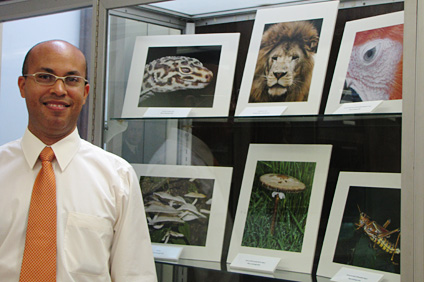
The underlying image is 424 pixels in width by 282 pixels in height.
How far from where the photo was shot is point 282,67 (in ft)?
5.46

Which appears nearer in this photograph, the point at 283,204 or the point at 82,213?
the point at 82,213

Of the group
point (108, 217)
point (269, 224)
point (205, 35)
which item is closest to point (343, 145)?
point (269, 224)

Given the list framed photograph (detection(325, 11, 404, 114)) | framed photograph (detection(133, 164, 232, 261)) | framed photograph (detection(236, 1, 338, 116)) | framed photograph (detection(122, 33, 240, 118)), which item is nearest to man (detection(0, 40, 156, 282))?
framed photograph (detection(133, 164, 232, 261))

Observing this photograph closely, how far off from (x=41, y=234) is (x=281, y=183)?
764mm

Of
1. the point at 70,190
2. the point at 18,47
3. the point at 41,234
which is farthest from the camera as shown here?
the point at 18,47

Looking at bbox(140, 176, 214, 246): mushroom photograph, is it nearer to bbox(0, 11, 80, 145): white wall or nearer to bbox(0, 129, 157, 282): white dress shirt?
bbox(0, 129, 157, 282): white dress shirt

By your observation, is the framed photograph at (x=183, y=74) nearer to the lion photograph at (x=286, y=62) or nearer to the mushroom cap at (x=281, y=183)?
the lion photograph at (x=286, y=62)

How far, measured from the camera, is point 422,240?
1243 millimetres

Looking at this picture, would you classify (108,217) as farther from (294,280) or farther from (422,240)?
(422,240)

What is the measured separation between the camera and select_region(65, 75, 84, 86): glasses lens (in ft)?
5.00

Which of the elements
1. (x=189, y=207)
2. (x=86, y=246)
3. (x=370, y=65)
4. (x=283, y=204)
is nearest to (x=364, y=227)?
(x=283, y=204)

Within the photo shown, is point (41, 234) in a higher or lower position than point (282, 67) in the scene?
lower

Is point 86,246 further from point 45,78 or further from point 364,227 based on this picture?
point 364,227

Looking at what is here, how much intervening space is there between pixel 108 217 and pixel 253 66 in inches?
27.4
